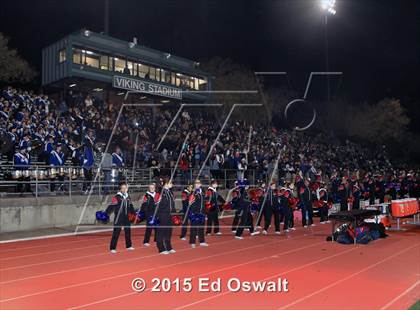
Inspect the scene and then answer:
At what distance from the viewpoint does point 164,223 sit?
12.8 meters

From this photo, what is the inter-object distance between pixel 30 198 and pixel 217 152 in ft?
37.5

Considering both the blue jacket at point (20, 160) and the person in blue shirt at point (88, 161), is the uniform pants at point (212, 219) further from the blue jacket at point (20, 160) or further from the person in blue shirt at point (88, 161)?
the blue jacket at point (20, 160)

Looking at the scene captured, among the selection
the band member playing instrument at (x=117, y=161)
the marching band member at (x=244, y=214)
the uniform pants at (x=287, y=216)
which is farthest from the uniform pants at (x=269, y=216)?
the band member playing instrument at (x=117, y=161)

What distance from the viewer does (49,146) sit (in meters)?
18.0

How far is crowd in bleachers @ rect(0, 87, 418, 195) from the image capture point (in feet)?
59.4

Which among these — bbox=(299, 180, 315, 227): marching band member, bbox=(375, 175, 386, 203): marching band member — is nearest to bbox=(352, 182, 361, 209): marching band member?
bbox=(375, 175, 386, 203): marching band member

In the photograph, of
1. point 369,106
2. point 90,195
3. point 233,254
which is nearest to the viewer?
point 233,254

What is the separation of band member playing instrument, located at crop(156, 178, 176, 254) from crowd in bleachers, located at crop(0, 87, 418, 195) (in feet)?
20.4

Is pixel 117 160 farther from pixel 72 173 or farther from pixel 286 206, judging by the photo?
pixel 286 206

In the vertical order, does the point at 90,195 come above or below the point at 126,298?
above

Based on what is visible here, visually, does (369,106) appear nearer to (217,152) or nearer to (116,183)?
(217,152)

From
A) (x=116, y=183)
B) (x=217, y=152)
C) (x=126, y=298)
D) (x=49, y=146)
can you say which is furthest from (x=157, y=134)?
(x=126, y=298)

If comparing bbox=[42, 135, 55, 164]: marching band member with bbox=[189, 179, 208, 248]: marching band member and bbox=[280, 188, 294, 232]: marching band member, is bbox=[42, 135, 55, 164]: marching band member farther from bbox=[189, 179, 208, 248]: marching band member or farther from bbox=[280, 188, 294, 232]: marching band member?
bbox=[280, 188, 294, 232]: marching band member

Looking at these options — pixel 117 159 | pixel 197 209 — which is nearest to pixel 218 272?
pixel 197 209
